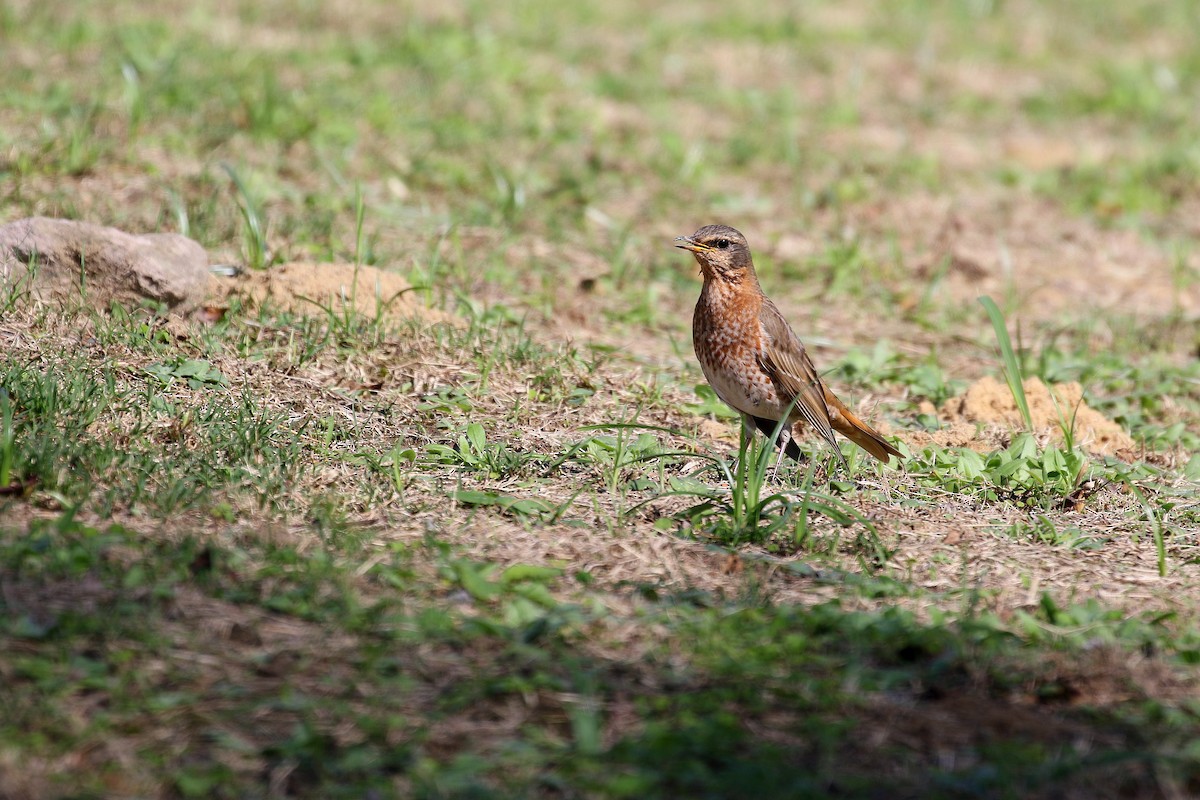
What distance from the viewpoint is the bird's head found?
18.8 ft

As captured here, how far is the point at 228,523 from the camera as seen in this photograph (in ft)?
13.9

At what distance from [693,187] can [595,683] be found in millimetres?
6057

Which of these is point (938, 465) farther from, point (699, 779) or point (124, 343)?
point (124, 343)

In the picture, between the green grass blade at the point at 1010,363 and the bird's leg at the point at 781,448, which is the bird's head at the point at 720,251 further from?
the green grass blade at the point at 1010,363

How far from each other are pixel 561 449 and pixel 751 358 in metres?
0.89

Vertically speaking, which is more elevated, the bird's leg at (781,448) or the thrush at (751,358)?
the thrush at (751,358)

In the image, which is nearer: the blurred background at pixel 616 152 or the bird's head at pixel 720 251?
the bird's head at pixel 720 251

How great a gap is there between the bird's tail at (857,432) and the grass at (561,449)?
11cm

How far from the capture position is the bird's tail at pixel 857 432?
552 cm

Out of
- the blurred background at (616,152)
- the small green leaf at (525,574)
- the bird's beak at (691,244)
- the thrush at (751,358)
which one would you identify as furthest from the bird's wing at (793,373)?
the small green leaf at (525,574)

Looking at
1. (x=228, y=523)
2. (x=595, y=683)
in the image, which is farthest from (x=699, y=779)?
(x=228, y=523)

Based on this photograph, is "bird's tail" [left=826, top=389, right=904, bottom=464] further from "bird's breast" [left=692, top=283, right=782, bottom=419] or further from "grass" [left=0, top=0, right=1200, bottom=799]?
"bird's breast" [left=692, top=283, right=782, bottom=419]

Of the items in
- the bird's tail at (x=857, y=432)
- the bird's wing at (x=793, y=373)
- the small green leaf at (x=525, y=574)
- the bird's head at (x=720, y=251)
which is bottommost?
the small green leaf at (x=525, y=574)

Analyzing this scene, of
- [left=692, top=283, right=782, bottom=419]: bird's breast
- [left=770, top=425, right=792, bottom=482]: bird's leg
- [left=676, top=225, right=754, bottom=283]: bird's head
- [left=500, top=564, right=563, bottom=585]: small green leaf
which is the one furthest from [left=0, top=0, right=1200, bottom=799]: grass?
[left=676, top=225, right=754, bottom=283]: bird's head
